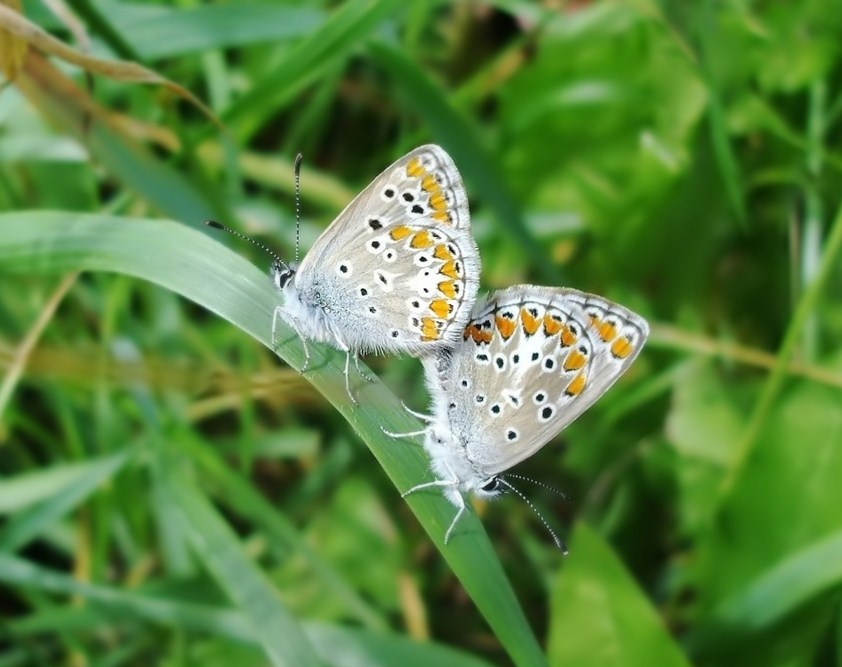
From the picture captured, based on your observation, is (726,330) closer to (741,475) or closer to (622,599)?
(741,475)

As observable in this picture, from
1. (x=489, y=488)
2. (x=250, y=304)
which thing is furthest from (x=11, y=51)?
(x=489, y=488)

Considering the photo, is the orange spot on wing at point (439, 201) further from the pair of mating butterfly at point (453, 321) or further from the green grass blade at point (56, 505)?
the green grass blade at point (56, 505)

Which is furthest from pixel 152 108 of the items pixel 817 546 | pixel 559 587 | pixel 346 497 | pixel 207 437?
pixel 817 546

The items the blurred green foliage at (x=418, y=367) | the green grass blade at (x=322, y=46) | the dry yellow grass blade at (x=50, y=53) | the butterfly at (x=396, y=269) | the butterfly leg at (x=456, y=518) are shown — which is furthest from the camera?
the blurred green foliage at (x=418, y=367)

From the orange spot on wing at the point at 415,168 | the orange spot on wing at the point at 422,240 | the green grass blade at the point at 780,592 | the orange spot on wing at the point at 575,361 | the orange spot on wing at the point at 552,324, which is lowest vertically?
the green grass blade at the point at 780,592

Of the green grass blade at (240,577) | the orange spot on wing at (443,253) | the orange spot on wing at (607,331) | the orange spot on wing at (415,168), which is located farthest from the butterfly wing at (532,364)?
the green grass blade at (240,577)

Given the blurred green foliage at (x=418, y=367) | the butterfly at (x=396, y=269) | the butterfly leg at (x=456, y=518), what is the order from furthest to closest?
the blurred green foliage at (x=418, y=367), the butterfly at (x=396, y=269), the butterfly leg at (x=456, y=518)

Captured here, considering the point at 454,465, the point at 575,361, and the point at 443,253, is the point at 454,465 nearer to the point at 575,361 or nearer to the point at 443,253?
the point at 575,361
